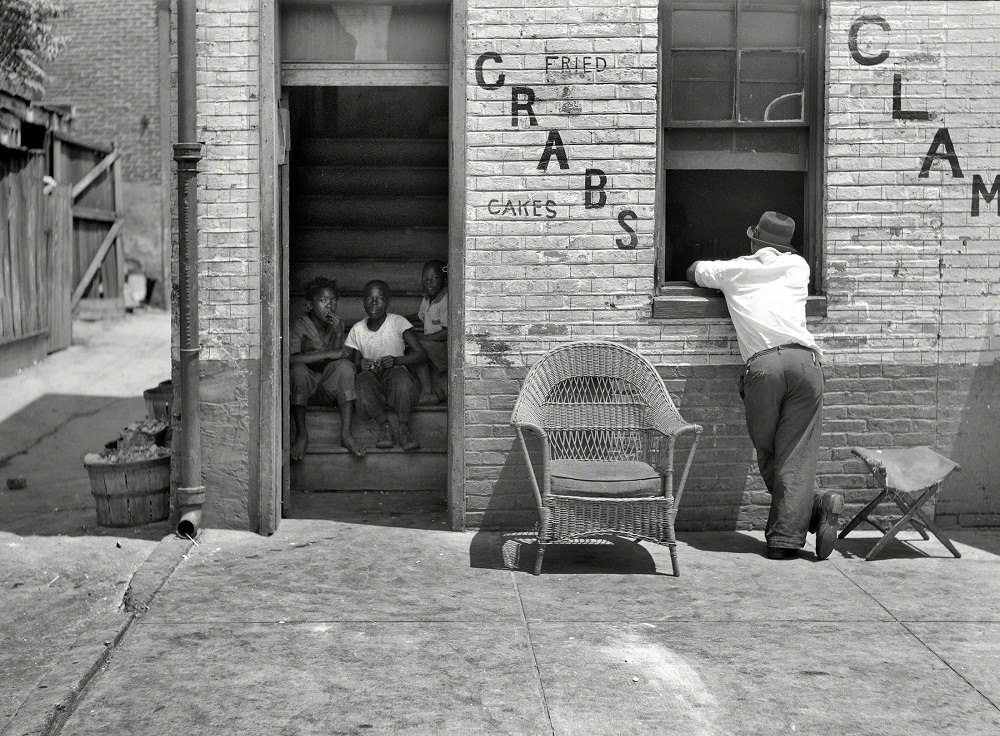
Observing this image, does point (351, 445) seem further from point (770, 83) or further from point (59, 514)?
point (770, 83)

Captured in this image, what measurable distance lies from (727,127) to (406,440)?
10.00 feet

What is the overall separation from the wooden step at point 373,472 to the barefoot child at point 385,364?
0.10 m

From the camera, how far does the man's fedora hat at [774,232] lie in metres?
6.96

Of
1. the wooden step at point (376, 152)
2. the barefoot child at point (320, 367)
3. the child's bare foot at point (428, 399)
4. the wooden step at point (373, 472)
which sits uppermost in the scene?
the wooden step at point (376, 152)

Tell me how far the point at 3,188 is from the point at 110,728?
34.1ft

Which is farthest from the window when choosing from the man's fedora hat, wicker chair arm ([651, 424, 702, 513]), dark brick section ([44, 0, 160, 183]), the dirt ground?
dark brick section ([44, 0, 160, 183])

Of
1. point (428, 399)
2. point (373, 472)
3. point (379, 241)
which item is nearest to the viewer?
point (373, 472)

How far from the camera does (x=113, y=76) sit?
2322 centimetres

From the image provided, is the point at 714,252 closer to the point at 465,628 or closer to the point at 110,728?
the point at 465,628

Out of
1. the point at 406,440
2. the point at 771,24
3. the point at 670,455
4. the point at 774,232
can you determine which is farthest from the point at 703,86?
the point at 406,440

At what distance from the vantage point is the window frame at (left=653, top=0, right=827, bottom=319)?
730cm

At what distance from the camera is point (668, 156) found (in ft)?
24.3

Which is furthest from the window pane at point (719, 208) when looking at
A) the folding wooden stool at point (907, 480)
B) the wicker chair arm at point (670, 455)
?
the folding wooden stool at point (907, 480)

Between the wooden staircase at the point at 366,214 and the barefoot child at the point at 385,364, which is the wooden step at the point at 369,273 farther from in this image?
the barefoot child at the point at 385,364
